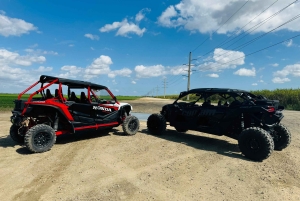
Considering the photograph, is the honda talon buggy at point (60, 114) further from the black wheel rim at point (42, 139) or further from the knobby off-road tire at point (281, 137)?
the knobby off-road tire at point (281, 137)

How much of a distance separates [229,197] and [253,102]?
3245 mm

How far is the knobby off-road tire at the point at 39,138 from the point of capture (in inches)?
214

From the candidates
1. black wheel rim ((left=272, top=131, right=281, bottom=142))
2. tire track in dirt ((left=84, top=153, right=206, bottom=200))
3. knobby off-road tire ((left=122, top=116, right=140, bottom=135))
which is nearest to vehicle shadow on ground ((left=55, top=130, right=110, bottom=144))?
knobby off-road tire ((left=122, top=116, right=140, bottom=135))

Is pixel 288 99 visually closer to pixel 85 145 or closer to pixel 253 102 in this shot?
pixel 253 102

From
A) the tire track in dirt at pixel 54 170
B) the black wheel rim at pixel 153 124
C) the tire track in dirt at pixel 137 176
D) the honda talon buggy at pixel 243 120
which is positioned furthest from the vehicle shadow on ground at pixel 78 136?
the honda talon buggy at pixel 243 120

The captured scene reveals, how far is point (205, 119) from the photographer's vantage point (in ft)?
22.5

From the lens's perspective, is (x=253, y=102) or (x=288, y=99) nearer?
(x=253, y=102)

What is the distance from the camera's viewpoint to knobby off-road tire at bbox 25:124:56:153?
5.44 metres

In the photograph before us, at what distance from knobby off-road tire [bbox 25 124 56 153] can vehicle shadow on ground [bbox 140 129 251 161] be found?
365 centimetres

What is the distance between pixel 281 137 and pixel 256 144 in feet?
4.94

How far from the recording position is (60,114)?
634cm

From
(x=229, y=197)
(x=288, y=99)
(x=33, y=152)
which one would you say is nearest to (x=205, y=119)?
(x=229, y=197)

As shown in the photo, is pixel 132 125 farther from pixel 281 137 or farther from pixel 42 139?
pixel 281 137

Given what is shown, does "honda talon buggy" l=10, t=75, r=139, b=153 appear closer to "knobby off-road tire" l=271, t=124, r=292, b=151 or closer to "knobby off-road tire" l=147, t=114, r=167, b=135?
"knobby off-road tire" l=147, t=114, r=167, b=135
